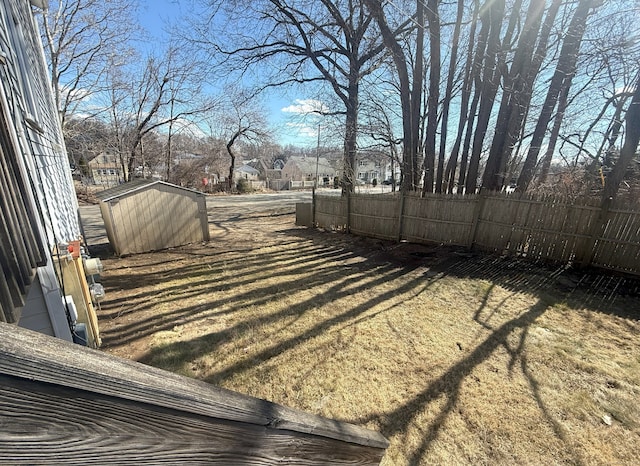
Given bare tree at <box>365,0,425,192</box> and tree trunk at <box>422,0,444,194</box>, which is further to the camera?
bare tree at <box>365,0,425,192</box>

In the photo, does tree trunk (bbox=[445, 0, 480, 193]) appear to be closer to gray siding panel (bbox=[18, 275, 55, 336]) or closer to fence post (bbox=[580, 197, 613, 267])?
fence post (bbox=[580, 197, 613, 267])

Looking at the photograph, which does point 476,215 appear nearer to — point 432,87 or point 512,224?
point 512,224

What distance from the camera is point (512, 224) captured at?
6949 mm

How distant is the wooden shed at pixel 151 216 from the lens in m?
6.84

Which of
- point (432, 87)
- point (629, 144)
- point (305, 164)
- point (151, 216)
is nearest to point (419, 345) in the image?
point (629, 144)

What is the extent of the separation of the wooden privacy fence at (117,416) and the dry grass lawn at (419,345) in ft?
6.90

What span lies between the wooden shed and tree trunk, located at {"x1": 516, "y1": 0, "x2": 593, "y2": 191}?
31.8ft

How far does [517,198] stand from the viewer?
6.83 m

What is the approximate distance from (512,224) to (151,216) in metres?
9.46

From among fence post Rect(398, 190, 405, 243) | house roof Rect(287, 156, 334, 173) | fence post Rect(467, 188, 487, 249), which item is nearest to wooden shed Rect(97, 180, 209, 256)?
fence post Rect(398, 190, 405, 243)

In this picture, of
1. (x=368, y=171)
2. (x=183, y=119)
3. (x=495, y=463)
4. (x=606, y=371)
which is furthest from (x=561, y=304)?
(x=368, y=171)

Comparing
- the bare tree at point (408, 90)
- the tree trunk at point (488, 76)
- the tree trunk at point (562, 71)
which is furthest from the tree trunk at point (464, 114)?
the tree trunk at point (562, 71)

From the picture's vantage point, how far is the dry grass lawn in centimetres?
246

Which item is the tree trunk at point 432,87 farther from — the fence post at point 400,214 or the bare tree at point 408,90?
the fence post at point 400,214
